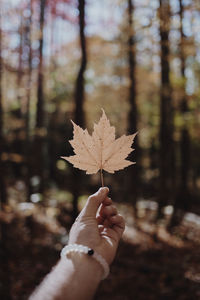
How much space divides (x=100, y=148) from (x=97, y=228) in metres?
0.47

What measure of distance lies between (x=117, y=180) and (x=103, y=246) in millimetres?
20831

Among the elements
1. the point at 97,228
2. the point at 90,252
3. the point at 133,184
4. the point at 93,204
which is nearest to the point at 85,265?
the point at 90,252

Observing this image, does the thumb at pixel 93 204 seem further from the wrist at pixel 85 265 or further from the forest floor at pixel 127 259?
the forest floor at pixel 127 259

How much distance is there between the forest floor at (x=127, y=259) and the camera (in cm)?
524

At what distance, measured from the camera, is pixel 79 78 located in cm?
722

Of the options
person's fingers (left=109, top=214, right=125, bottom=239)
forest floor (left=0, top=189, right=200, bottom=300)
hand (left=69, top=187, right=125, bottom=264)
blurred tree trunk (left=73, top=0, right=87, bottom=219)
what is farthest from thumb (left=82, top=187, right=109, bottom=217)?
blurred tree trunk (left=73, top=0, right=87, bottom=219)

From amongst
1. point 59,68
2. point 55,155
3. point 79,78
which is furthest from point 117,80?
point 79,78

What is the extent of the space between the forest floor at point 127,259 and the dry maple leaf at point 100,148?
4.38m

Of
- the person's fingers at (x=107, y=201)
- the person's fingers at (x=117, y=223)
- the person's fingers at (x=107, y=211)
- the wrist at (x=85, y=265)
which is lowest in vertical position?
the wrist at (x=85, y=265)

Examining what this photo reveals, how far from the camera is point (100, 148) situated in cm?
154

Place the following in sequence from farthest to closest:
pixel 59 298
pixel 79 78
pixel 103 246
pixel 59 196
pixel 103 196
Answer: pixel 59 196 < pixel 79 78 < pixel 103 196 < pixel 103 246 < pixel 59 298

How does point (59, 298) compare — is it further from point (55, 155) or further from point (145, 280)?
point (55, 155)

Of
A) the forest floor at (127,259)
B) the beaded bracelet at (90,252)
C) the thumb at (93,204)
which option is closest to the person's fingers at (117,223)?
the thumb at (93,204)

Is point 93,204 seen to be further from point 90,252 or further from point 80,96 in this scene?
point 80,96
